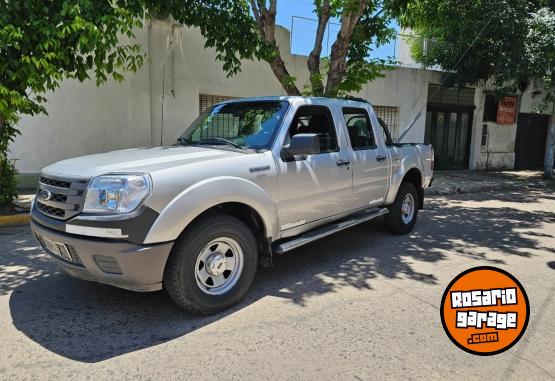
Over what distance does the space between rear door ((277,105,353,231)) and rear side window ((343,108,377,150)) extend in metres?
0.29

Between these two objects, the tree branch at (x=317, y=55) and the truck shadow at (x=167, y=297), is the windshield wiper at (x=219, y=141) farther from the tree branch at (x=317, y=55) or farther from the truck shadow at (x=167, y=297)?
the tree branch at (x=317, y=55)

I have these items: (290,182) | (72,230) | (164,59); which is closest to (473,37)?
(164,59)

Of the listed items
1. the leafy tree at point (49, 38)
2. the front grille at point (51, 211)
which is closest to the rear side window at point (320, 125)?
the front grille at point (51, 211)

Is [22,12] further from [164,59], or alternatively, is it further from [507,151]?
[507,151]

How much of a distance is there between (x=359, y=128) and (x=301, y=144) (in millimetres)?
1709

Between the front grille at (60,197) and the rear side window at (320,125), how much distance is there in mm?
2275

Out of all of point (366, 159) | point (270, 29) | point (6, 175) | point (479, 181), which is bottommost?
point (479, 181)

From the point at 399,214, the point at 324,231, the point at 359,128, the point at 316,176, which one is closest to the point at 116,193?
the point at 316,176

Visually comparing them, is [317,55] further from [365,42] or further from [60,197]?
[60,197]

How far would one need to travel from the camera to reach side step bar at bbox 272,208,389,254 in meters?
4.15

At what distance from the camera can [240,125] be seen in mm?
4465

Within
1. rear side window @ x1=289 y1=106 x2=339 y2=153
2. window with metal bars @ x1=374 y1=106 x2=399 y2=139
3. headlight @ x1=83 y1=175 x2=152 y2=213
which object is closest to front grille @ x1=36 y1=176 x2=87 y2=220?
headlight @ x1=83 y1=175 x2=152 y2=213

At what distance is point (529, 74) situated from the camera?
12.5 m

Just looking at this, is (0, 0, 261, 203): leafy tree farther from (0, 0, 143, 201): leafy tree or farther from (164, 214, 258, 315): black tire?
(164, 214, 258, 315): black tire
